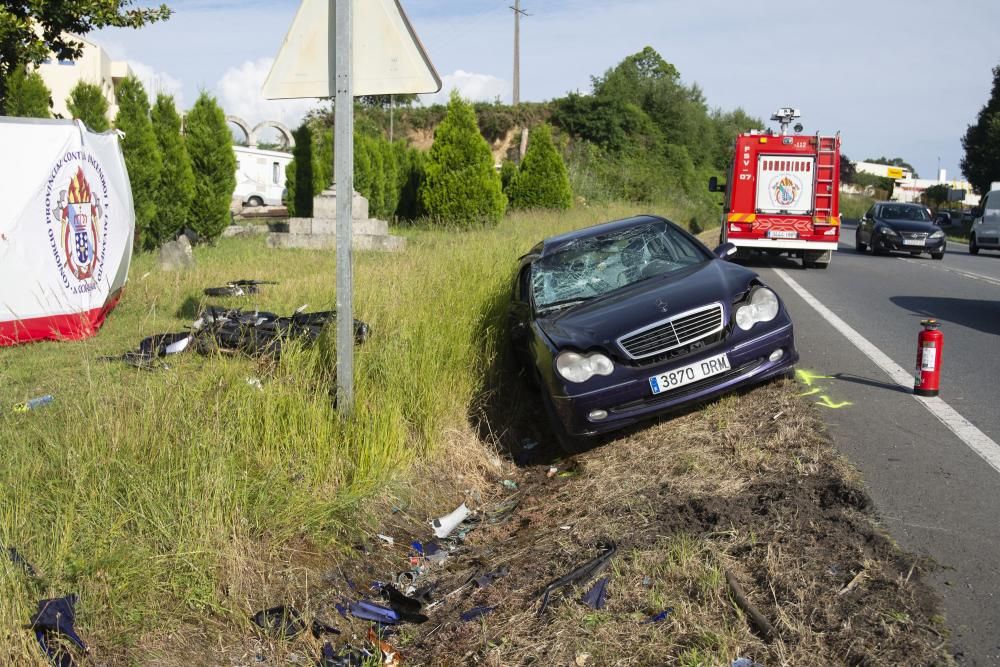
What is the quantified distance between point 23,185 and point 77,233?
0.77 m

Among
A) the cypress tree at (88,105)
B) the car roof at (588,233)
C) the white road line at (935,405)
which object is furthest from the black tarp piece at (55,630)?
the cypress tree at (88,105)

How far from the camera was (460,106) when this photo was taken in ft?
84.1

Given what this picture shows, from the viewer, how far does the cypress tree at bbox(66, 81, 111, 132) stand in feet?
55.8

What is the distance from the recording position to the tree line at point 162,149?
16656 millimetres

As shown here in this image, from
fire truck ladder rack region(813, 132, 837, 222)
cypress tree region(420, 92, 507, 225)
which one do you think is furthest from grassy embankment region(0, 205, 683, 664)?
cypress tree region(420, 92, 507, 225)

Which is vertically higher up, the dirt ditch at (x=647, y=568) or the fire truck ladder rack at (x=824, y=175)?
the fire truck ladder rack at (x=824, y=175)

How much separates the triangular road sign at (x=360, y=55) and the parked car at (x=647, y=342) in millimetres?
1943

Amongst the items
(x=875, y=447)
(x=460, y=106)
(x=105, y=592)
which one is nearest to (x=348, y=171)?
(x=105, y=592)

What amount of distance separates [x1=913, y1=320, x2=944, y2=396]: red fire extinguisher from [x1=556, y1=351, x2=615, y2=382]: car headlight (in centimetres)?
255

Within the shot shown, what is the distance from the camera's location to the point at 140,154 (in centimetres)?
1741

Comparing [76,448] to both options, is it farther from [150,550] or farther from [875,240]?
[875,240]

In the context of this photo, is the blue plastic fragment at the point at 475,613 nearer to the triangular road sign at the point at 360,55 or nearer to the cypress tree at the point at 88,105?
the triangular road sign at the point at 360,55

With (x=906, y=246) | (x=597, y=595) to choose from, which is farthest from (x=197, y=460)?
(x=906, y=246)

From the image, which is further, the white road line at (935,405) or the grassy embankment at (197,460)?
the white road line at (935,405)
